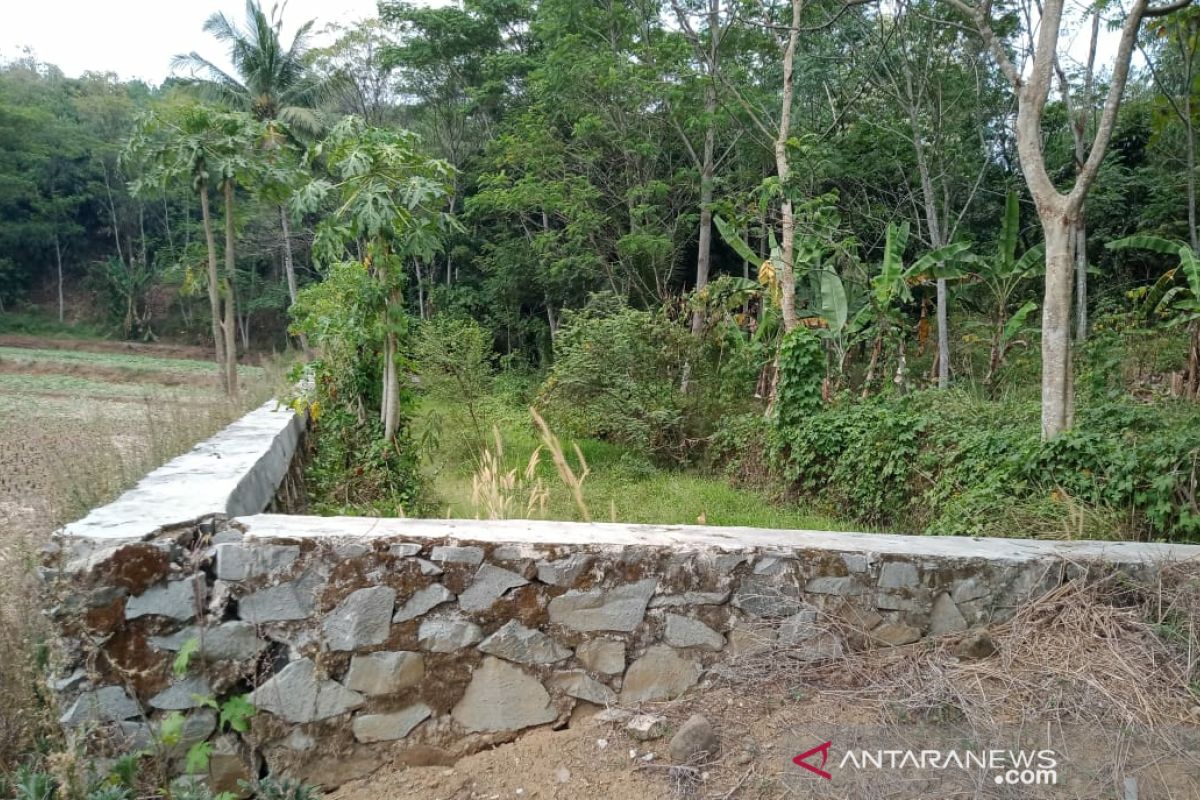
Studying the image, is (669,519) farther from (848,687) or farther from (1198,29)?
(1198,29)

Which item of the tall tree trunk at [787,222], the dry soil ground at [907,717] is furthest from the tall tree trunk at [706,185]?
the dry soil ground at [907,717]

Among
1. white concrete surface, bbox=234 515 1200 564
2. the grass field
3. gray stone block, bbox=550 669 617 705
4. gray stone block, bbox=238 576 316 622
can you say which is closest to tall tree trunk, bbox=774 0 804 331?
the grass field

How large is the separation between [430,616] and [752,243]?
1878 centimetres

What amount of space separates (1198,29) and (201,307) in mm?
34394

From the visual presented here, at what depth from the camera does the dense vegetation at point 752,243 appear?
5277mm

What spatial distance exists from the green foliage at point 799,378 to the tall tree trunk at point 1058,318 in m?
2.34

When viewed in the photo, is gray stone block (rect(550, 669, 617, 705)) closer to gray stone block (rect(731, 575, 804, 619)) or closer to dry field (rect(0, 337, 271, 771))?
Result: gray stone block (rect(731, 575, 804, 619))

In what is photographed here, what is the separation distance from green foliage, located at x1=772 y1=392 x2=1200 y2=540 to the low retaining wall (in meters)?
1.55

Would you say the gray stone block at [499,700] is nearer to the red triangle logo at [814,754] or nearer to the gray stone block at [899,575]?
the red triangle logo at [814,754]

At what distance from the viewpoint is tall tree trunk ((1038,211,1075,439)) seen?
521 centimetres

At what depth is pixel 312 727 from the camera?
105 inches

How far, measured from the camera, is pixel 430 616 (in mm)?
2760

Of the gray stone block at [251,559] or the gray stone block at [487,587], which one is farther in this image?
the gray stone block at [487,587]

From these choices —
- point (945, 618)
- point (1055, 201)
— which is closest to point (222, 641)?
point (945, 618)
